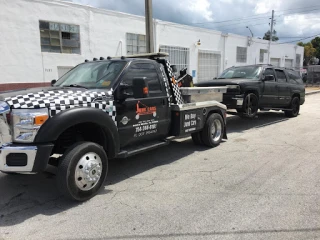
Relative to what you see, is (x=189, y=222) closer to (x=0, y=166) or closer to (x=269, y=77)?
(x=0, y=166)

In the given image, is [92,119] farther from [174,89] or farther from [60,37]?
[60,37]

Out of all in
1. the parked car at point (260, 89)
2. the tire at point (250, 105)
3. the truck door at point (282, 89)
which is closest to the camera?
the parked car at point (260, 89)

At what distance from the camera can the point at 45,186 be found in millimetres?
4535

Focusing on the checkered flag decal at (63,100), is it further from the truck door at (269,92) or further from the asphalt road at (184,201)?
the truck door at (269,92)

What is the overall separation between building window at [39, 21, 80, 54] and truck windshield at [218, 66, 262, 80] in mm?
7989

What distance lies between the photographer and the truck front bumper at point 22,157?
11.4 feet

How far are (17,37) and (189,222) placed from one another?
12156 millimetres

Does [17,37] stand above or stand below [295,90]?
above

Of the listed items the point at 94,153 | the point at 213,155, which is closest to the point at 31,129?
the point at 94,153

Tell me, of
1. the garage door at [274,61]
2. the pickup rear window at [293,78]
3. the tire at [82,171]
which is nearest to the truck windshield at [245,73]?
the pickup rear window at [293,78]

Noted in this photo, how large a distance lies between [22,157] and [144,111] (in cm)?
205

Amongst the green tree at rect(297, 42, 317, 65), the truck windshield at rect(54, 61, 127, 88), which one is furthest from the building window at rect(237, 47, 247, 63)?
the green tree at rect(297, 42, 317, 65)

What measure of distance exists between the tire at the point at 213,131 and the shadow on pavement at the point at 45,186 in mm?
226

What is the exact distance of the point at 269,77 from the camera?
30.6 feet
